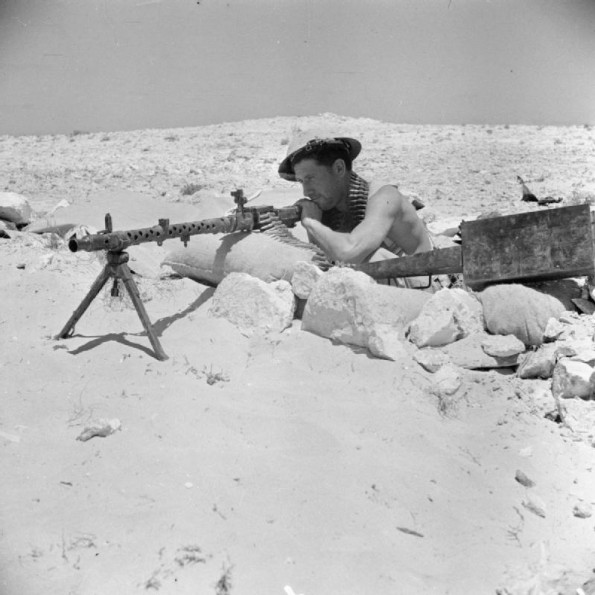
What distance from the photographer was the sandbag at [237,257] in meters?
4.11

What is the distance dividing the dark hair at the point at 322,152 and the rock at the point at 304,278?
3.26ft

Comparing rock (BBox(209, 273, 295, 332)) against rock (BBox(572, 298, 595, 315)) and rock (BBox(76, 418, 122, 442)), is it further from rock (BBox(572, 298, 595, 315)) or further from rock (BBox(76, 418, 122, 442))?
rock (BBox(572, 298, 595, 315))

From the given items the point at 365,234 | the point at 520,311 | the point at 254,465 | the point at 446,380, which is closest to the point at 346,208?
the point at 365,234

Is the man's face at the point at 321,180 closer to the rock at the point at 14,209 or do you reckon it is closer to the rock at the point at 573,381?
the rock at the point at 573,381

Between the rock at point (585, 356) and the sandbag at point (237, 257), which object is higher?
the sandbag at point (237, 257)

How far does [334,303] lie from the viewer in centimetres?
349

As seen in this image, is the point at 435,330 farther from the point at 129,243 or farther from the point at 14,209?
the point at 14,209

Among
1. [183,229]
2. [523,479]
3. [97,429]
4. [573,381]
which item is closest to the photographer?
[523,479]

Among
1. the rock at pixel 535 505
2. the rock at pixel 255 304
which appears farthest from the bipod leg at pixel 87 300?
the rock at pixel 535 505

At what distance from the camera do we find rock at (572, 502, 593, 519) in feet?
7.41

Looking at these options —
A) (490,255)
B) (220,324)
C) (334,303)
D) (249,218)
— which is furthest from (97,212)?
(490,255)

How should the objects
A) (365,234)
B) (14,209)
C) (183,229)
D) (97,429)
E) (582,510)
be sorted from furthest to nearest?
1. (14,209)
2. (365,234)
3. (183,229)
4. (97,429)
5. (582,510)

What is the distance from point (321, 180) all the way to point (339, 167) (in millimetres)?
157

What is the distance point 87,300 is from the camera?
11.0 feet
